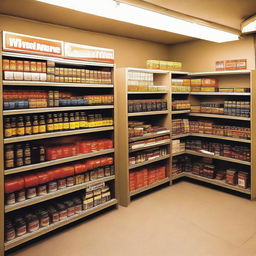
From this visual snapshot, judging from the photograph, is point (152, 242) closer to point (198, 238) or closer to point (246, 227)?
point (198, 238)

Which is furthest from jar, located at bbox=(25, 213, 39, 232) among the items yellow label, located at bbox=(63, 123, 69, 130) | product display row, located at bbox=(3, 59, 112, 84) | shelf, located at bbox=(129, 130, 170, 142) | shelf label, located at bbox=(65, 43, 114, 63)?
shelf label, located at bbox=(65, 43, 114, 63)

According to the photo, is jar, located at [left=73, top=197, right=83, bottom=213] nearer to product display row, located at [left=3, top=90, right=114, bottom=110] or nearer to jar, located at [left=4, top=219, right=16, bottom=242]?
jar, located at [left=4, top=219, right=16, bottom=242]

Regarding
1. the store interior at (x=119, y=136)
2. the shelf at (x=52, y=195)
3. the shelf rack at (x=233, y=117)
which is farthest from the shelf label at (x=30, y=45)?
the shelf rack at (x=233, y=117)

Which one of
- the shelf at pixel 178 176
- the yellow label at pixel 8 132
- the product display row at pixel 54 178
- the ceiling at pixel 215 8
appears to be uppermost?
the ceiling at pixel 215 8

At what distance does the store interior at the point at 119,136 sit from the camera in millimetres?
2871

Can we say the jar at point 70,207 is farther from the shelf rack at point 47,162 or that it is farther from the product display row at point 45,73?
the product display row at point 45,73

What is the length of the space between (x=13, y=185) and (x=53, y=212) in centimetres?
69

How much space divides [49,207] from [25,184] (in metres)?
0.63

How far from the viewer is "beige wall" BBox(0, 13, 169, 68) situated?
3590mm

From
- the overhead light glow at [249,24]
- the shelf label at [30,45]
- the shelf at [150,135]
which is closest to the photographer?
the shelf label at [30,45]

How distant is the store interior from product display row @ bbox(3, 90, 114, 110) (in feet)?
0.04

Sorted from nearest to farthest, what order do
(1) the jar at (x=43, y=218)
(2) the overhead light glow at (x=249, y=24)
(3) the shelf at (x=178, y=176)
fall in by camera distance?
(1) the jar at (x=43, y=218), (2) the overhead light glow at (x=249, y=24), (3) the shelf at (x=178, y=176)

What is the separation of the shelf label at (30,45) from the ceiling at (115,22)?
540 mm

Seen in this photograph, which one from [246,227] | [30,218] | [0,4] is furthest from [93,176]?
[0,4]
